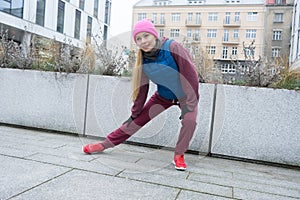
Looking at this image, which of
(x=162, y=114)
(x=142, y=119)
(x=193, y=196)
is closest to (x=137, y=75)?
(x=142, y=119)

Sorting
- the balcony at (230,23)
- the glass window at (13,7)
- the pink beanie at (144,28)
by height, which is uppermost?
the balcony at (230,23)

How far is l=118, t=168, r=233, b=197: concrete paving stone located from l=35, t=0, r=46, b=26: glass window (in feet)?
61.3

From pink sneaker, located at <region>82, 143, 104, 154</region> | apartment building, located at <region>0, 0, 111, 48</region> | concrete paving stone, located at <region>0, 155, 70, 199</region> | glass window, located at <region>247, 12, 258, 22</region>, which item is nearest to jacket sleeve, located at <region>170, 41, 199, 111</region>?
pink sneaker, located at <region>82, 143, 104, 154</region>

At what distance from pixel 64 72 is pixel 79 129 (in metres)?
0.76

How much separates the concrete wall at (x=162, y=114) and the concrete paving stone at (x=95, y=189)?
3.78ft

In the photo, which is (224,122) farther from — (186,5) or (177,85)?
(186,5)

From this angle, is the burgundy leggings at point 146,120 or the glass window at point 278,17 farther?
the glass window at point 278,17

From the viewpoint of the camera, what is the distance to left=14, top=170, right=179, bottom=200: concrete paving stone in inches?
61.7

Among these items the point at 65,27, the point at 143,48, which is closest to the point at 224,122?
the point at 143,48

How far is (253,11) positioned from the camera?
29.4 m

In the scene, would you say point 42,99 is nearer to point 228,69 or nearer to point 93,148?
point 93,148

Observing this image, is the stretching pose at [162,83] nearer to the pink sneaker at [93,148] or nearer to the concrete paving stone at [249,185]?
the pink sneaker at [93,148]

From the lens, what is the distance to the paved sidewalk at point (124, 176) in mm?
1654

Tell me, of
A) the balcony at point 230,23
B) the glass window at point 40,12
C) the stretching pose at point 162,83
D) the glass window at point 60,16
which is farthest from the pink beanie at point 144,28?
the balcony at point 230,23
